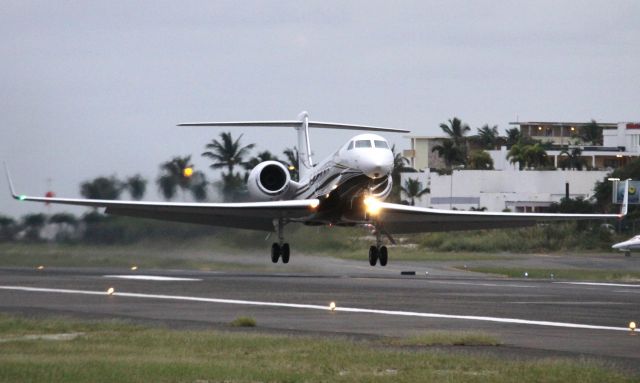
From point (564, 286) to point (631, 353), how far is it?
20.9m

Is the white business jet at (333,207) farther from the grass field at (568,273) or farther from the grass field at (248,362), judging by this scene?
the grass field at (248,362)

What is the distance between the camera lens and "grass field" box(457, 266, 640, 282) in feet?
164

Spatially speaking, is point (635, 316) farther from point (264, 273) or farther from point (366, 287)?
point (264, 273)

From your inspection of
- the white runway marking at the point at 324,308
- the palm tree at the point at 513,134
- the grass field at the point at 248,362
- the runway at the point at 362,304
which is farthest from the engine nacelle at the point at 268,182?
the palm tree at the point at 513,134

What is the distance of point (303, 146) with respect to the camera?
166ft

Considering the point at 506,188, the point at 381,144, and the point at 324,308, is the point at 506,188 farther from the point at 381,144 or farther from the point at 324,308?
the point at 324,308

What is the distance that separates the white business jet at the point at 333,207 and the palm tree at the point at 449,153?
10061cm

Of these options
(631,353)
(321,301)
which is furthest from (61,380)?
(321,301)

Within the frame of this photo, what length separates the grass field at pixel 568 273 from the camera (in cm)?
4985

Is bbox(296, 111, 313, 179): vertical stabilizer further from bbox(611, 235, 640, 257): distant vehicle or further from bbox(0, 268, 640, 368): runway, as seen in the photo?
bbox(611, 235, 640, 257): distant vehicle

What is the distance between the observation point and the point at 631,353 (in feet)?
67.1

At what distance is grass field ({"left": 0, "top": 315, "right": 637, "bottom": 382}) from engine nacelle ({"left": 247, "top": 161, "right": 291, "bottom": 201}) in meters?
22.6

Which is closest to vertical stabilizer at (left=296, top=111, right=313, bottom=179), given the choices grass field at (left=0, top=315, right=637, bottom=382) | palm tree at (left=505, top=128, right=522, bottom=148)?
grass field at (left=0, top=315, right=637, bottom=382)

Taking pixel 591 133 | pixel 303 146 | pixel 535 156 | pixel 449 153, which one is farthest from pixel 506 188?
pixel 591 133
